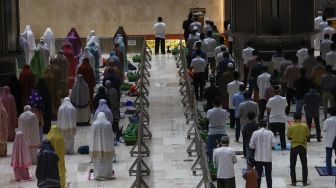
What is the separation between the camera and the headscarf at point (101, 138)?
22.6 m

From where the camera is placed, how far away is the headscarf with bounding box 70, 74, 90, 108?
2790 cm

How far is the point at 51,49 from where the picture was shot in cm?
4075

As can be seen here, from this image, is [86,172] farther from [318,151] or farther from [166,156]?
[318,151]

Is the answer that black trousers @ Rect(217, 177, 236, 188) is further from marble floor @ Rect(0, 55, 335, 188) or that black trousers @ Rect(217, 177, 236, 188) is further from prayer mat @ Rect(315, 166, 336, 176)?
prayer mat @ Rect(315, 166, 336, 176)

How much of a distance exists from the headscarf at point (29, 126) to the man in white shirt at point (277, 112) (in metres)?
5.43

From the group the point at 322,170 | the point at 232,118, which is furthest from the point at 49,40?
the point at 322,170

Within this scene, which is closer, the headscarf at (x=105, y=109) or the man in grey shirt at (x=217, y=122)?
the man in grey shirt at (x=217, y=122)

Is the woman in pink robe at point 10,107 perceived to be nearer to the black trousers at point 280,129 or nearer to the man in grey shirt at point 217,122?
the man in grey shirt at point 217,122

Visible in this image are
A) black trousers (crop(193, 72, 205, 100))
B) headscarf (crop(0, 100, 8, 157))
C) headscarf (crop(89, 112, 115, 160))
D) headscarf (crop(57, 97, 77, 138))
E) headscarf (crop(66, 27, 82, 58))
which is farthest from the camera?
headscarf (crop(66, 27, 82, 58))

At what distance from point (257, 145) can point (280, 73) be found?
370 inches

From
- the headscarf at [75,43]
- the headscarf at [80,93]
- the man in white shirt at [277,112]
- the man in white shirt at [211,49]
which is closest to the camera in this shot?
the man in white shirt at [277,112]

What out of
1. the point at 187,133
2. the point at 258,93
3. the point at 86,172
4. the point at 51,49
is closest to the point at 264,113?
the point at 258,93

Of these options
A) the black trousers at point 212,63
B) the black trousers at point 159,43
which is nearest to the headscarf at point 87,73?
the black trousers at point 212,63

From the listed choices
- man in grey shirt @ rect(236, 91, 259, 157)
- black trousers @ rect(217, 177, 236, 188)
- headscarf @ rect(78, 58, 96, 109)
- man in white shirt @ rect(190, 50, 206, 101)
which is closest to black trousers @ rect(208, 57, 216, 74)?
man in white shirt @ rect(190, 50, 206, 101)
